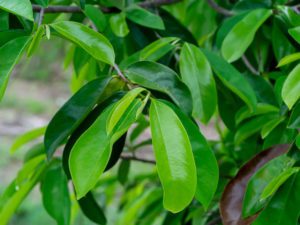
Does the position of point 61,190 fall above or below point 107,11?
below

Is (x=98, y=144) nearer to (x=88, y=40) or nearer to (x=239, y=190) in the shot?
(x=88, y=40)

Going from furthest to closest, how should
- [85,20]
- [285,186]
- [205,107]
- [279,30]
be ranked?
1. [85,20]
2. [279,30]
3. [205,107]
4. [285,186]

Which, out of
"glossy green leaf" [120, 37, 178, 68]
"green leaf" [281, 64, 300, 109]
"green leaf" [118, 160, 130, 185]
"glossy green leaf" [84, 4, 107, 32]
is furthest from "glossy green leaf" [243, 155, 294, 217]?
"green leaf" [118, 160, 130, 185]

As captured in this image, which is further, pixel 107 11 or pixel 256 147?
pixel 256 147

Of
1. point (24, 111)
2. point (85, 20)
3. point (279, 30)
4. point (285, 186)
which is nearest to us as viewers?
point (285, 186)

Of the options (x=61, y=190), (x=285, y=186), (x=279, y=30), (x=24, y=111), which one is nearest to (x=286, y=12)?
(x=279, y=30)

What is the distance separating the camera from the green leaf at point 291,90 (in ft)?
2.06

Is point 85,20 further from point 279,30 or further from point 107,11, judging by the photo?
point 279,30

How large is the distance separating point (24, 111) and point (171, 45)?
5.08 m

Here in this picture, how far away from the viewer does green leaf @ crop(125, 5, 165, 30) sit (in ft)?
2.85

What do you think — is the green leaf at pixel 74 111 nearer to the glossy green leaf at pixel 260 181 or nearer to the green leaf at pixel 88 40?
the green leaf at pixel 88 40

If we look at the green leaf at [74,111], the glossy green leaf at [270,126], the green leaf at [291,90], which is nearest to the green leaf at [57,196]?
the green leaf at [74,111]

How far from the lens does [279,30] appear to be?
914mm

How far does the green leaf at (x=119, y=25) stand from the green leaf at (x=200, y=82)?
130mm
